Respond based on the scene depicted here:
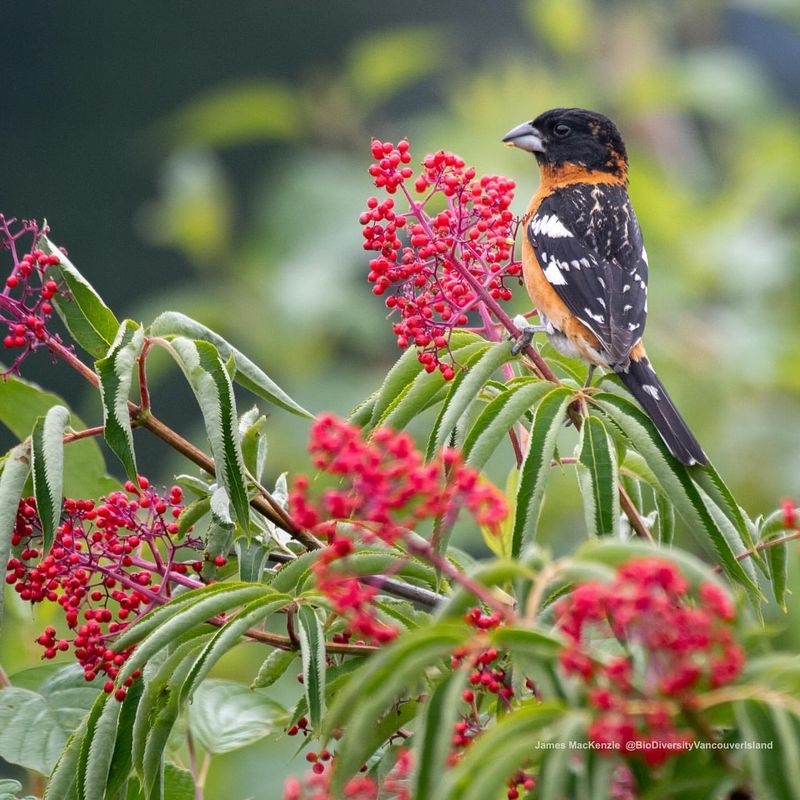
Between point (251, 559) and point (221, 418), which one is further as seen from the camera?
point (251, 559)

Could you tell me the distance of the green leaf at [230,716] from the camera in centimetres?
206

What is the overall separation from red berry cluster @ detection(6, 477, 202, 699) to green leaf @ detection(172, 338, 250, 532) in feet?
0.58

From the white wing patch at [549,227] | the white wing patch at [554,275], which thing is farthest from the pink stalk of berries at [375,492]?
the white wing patch at [549,227]

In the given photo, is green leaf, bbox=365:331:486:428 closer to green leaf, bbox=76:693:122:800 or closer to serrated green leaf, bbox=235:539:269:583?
serrated green leaf, bbox=235:539:269:583

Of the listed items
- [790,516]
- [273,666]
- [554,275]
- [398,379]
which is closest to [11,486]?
[273,666]

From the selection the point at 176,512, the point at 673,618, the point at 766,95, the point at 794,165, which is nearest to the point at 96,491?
the point at 176,512

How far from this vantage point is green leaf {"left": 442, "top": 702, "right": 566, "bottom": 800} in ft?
3.44

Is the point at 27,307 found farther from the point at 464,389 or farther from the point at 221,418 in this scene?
the point at 464,389

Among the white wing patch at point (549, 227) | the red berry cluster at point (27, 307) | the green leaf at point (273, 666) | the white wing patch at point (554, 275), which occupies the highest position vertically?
the white wing patch at point (549, 227)

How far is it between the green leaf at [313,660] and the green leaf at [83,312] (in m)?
0.59

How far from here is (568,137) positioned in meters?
3.80

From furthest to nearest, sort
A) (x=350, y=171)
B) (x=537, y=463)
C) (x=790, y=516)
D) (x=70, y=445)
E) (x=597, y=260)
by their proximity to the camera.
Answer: (x=350, y=171)
(x=597, y=260)
(x=70, y=445)
(x=537, y=463)
(x=790, y=516)

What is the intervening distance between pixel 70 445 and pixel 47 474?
453mm

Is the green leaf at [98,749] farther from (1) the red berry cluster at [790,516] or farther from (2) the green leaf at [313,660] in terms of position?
(1) the red berry cluster at [790,516]
